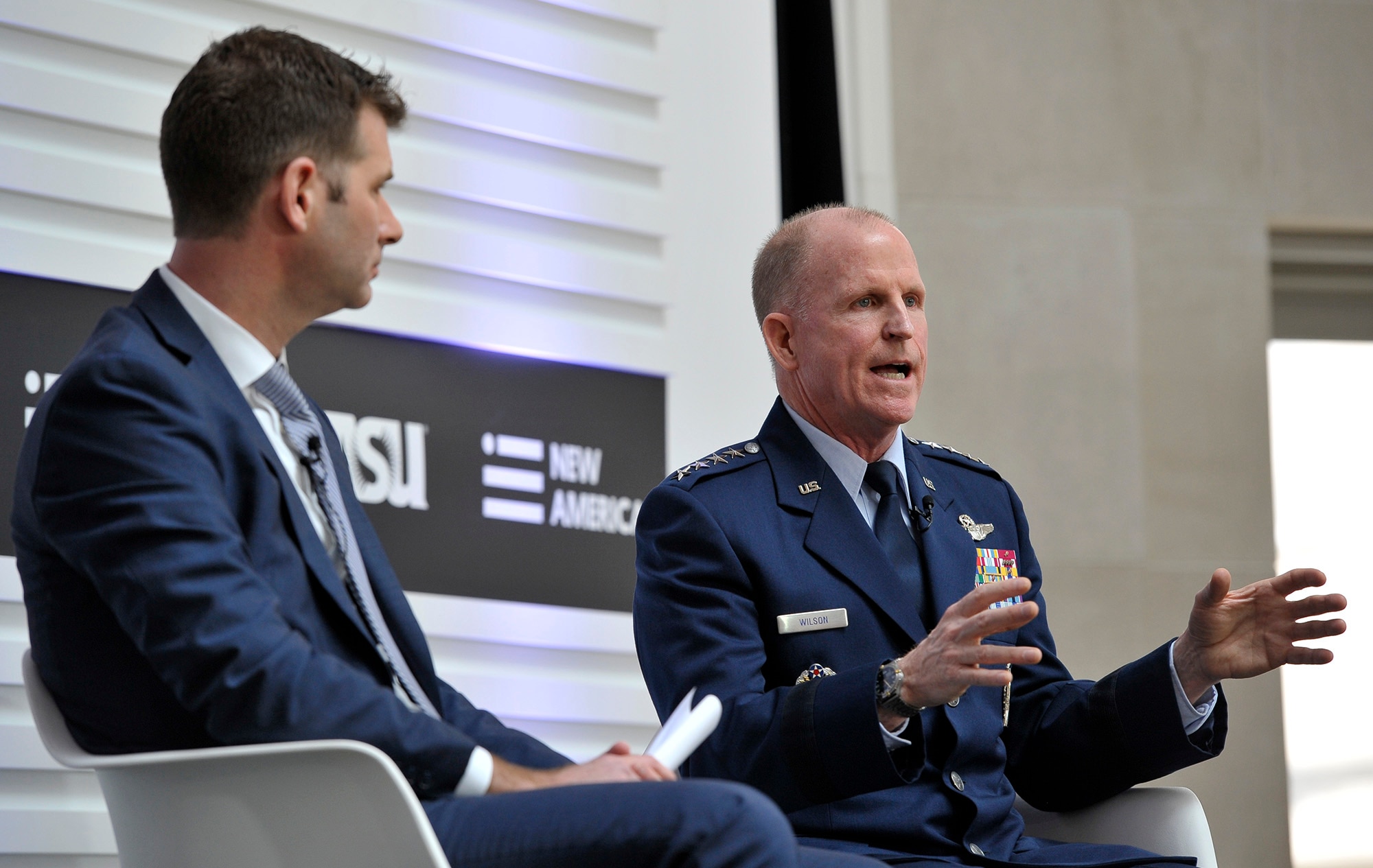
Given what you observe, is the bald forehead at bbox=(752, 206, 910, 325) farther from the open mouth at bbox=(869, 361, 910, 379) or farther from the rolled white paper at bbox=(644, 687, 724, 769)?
the rolled white paper at bbox=(644, 687, 724, 769)

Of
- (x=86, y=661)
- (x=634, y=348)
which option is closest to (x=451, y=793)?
(x=86, y=661)

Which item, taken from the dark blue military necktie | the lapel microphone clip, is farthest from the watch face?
the lapel microphone clip

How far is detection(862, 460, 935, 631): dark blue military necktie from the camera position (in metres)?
2.16

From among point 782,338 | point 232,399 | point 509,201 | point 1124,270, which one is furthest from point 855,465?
point 1124,270

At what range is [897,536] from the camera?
220cm

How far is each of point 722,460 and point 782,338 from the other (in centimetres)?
22

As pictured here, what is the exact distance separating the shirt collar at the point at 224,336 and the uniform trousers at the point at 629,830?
0.53 metres

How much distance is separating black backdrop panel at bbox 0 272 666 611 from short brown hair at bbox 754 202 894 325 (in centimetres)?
94

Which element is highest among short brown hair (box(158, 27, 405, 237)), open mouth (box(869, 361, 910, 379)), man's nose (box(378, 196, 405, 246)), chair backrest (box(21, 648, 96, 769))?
short brown hair (box(158, 27, 405, 237))

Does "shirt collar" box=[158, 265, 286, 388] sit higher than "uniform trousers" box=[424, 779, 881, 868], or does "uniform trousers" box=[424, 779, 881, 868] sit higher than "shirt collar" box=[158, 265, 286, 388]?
"shirt collar" box=[158, 265, 286, 388]

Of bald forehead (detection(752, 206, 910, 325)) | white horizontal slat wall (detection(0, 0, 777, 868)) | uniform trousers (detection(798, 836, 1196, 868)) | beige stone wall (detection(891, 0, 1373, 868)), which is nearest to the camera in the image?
uniform trousers (detection(798, 836, 1196, 868))

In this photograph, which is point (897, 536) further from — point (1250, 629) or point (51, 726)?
point (51, 726)

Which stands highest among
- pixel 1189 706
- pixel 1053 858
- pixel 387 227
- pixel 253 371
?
pixel 387 227

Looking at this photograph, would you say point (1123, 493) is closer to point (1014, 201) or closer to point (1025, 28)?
point (1014, 201)
